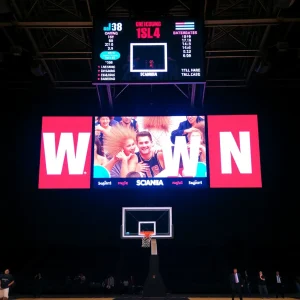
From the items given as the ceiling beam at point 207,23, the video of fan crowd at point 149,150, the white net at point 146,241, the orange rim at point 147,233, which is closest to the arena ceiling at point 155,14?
the ceiling beam at point 207,23

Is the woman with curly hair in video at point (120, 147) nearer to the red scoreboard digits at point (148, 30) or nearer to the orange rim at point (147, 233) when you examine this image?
the orange rim at point (147, 233)

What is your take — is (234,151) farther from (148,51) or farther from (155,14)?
(148,51)

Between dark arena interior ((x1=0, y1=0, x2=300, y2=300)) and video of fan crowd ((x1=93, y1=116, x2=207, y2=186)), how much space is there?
76 mm

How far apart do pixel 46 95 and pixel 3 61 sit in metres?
2.45

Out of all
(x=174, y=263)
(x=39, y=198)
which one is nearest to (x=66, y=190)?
(x=39, y=198)

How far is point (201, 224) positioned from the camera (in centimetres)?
1445

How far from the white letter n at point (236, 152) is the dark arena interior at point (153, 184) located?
0.05 metres

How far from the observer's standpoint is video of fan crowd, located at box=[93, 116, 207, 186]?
13.3 meters

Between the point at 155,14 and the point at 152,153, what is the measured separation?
185 inches

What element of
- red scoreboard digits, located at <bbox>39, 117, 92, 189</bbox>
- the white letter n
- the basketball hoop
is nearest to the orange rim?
the basketball hoop

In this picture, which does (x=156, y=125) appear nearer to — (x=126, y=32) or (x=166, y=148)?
(x=166, y=148)

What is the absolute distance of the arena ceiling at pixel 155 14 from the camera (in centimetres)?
1147

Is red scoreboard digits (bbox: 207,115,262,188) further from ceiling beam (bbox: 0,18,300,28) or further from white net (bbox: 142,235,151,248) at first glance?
ceiling beam (bbox: 0,18,300,28)

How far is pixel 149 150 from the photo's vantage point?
1368 cm
